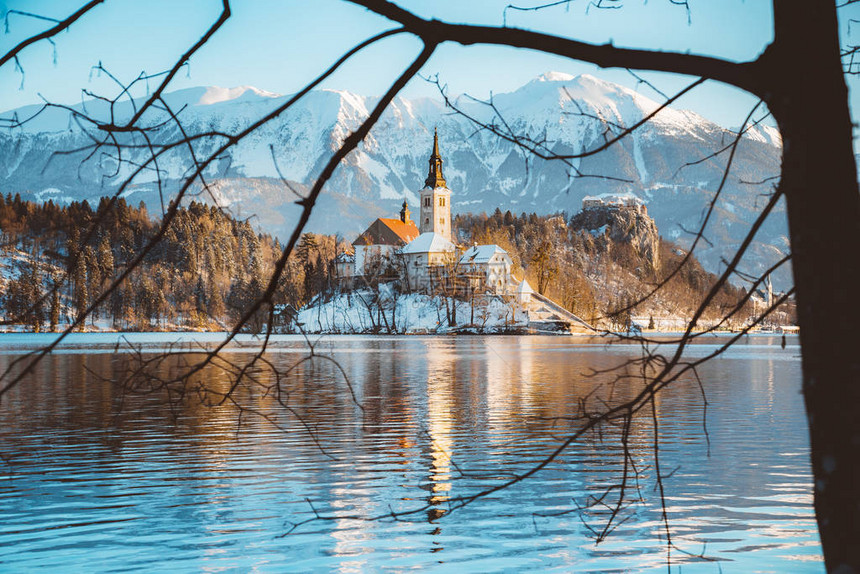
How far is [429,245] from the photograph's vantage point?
14888cm

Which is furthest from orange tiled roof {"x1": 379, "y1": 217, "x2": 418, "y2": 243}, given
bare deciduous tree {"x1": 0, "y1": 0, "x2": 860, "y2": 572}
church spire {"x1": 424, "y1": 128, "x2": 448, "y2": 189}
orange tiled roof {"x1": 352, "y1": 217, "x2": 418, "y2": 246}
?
bare deciduous tree {"x1": 0, "y1": 0, "x2": 860, "y2": 572}

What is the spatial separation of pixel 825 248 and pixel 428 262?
146 meters

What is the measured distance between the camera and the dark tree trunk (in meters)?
2.25

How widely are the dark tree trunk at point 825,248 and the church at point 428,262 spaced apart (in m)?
135

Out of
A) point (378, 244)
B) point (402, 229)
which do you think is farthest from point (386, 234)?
point (402, 229)

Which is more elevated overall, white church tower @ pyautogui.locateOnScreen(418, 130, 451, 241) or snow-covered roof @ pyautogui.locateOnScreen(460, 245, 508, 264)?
white church tower @ pyautogui.locateOnScreen(418, 130, 451, 241)

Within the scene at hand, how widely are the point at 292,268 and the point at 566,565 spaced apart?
576 ft

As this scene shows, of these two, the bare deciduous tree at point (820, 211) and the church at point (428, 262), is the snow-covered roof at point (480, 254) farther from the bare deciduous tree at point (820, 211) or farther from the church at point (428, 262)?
the bare deciduous tree at point (820, 211)

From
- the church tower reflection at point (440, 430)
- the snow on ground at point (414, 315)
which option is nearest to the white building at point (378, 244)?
the snow on ground at point (414, 315)

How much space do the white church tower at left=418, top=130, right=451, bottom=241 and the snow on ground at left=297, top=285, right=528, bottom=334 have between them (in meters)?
24.8

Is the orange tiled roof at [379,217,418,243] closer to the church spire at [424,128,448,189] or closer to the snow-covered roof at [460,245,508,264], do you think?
the church spire at [424,128,448,189]

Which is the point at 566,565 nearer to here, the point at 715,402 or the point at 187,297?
the point at 715,402

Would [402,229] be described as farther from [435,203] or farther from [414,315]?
[414,315]

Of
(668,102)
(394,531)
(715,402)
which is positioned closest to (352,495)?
(394,531)
